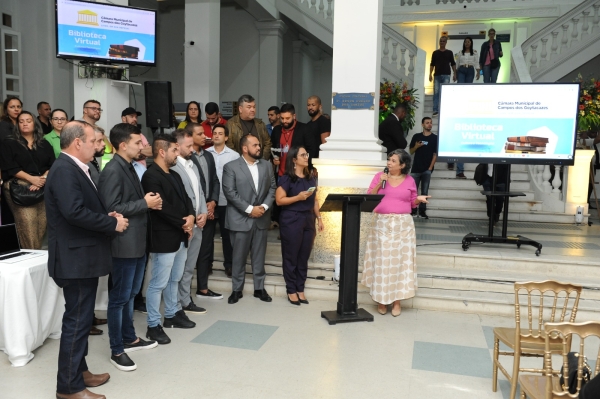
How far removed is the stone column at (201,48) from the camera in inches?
399

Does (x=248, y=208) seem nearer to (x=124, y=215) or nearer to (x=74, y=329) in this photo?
(x=124, y=215)

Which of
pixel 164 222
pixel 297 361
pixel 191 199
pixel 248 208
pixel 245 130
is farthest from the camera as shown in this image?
pixel 245 130

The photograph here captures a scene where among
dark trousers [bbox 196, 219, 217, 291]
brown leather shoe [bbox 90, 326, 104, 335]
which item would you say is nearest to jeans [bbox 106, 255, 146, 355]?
brown leather shoe [bbox 90, 326, 104, 335]

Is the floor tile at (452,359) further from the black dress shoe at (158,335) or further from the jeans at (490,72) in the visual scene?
the jeans at (490,72)

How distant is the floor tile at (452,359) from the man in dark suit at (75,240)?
7.61 ft

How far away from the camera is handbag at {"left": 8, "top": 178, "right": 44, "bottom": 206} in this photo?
5.20 m

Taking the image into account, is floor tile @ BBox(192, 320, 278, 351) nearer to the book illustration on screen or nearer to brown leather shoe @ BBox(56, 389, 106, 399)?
Answer: brown leather shoe @ BBox(56, 389, 106, 399)

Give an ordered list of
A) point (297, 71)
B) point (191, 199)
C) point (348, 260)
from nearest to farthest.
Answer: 1. point (191, 199)
2. point (348, 260)
3. point (297, 71)

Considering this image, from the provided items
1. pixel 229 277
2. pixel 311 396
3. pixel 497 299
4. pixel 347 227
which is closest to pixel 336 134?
pixel 347 227

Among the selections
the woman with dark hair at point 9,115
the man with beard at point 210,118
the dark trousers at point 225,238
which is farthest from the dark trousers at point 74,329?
the man with beard at point 210,118

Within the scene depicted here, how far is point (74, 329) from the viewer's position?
3279 mm

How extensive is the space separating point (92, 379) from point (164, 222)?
1246 millimetres

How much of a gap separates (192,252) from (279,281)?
122cm

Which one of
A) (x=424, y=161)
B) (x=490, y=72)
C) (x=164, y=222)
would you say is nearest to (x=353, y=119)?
(x=164, y=222)
